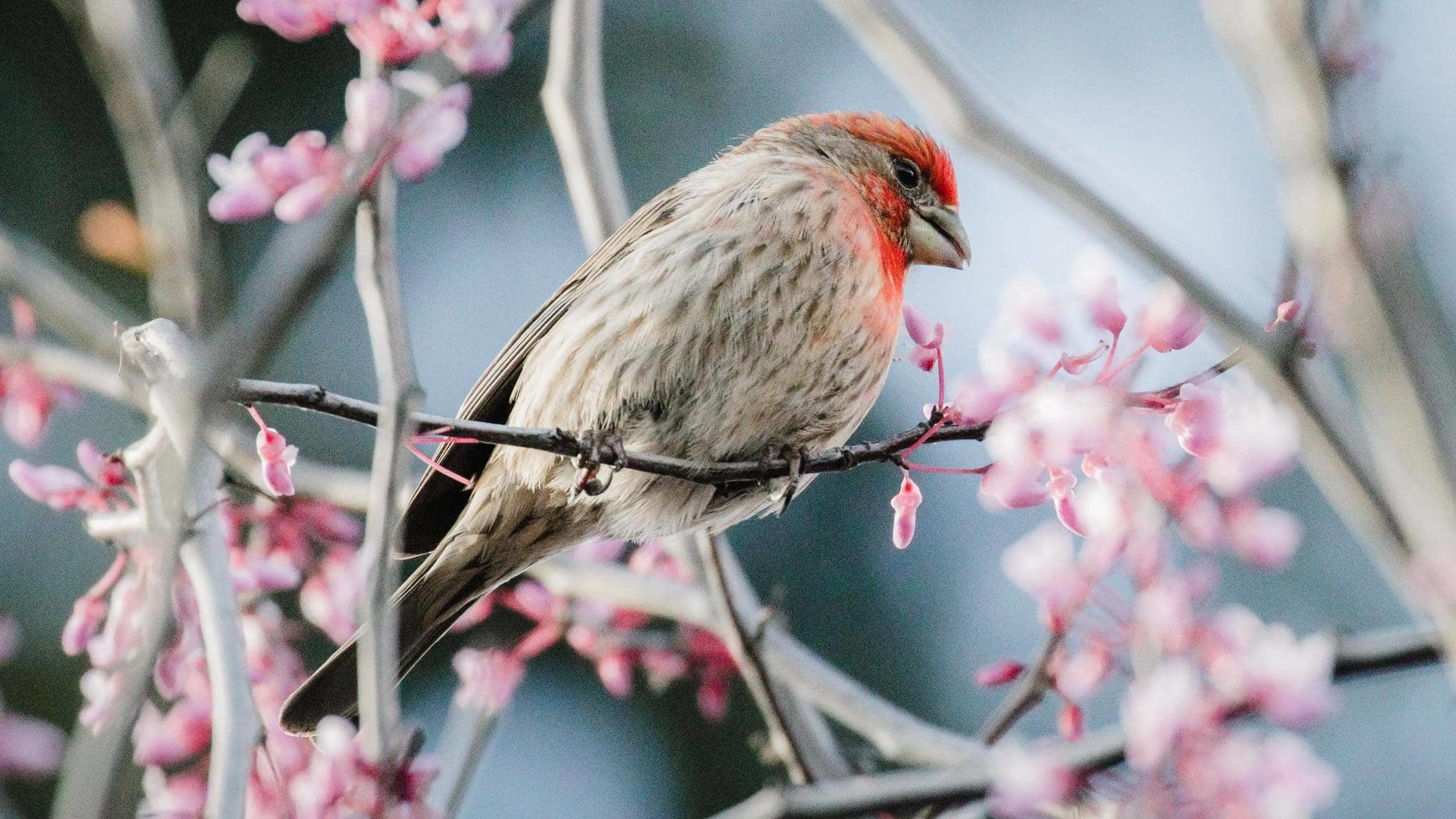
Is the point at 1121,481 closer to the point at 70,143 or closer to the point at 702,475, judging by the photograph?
the point at 702,475

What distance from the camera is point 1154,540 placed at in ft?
6.79

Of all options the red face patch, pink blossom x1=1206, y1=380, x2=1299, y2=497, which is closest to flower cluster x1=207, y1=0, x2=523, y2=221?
pink blossom x1=1206, y1=380, x2=1299, y2=497

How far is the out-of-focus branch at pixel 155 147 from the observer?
3.90 feet

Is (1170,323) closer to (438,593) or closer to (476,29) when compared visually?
(476,29)

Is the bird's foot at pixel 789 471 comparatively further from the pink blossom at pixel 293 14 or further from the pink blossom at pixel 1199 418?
the pink blossom at pixel 293 14

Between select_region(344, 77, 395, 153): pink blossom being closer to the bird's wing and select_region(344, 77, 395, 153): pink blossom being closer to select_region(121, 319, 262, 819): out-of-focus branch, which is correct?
select_region(121, 319, 262, 819): out-of-focus branch

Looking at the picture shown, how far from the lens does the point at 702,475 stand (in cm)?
259

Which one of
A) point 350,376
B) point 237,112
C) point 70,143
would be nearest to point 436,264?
point 350,376

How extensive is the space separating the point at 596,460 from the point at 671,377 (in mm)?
461

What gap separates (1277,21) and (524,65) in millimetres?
7199

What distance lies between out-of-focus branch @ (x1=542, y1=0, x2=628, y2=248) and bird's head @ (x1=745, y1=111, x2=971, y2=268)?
1.82 ft

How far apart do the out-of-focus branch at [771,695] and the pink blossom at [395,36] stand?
112cm

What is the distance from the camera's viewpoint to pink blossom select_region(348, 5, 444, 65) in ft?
6.63

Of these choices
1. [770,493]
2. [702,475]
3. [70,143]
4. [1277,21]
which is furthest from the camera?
[70,143]
